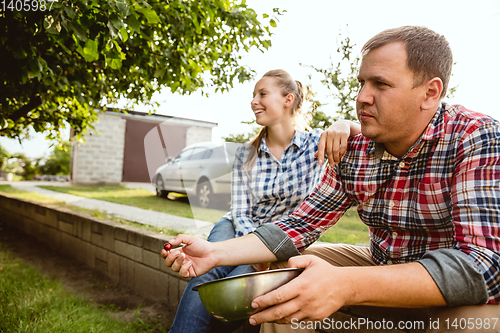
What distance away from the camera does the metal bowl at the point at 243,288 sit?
79cm

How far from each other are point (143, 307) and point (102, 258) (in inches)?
38.1

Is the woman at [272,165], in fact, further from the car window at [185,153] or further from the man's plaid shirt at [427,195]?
the car window at [185,153]

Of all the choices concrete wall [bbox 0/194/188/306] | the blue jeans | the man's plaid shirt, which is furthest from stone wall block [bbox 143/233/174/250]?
the man's plaid shirt

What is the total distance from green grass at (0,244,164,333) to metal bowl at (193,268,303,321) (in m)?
1.63

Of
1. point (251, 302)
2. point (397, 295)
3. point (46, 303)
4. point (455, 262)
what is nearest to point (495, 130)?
point (455, 262)

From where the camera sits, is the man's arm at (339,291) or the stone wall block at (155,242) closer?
the man's arm at (339,291)

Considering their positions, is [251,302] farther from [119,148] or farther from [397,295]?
[119,148]

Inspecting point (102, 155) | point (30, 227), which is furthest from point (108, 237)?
point (102, 155)

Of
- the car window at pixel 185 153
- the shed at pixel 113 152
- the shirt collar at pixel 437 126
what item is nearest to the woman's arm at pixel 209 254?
the shirt collar at pixel 437 126

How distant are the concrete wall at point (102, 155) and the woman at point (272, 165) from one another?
432 inches

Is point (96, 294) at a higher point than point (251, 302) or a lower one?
lower

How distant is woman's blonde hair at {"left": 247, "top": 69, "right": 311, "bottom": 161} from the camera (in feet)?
7.24

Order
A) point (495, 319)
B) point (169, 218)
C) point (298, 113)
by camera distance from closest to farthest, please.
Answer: point (495, 319)
point (298, 113)
point (169, 218)

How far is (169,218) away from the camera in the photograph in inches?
185
